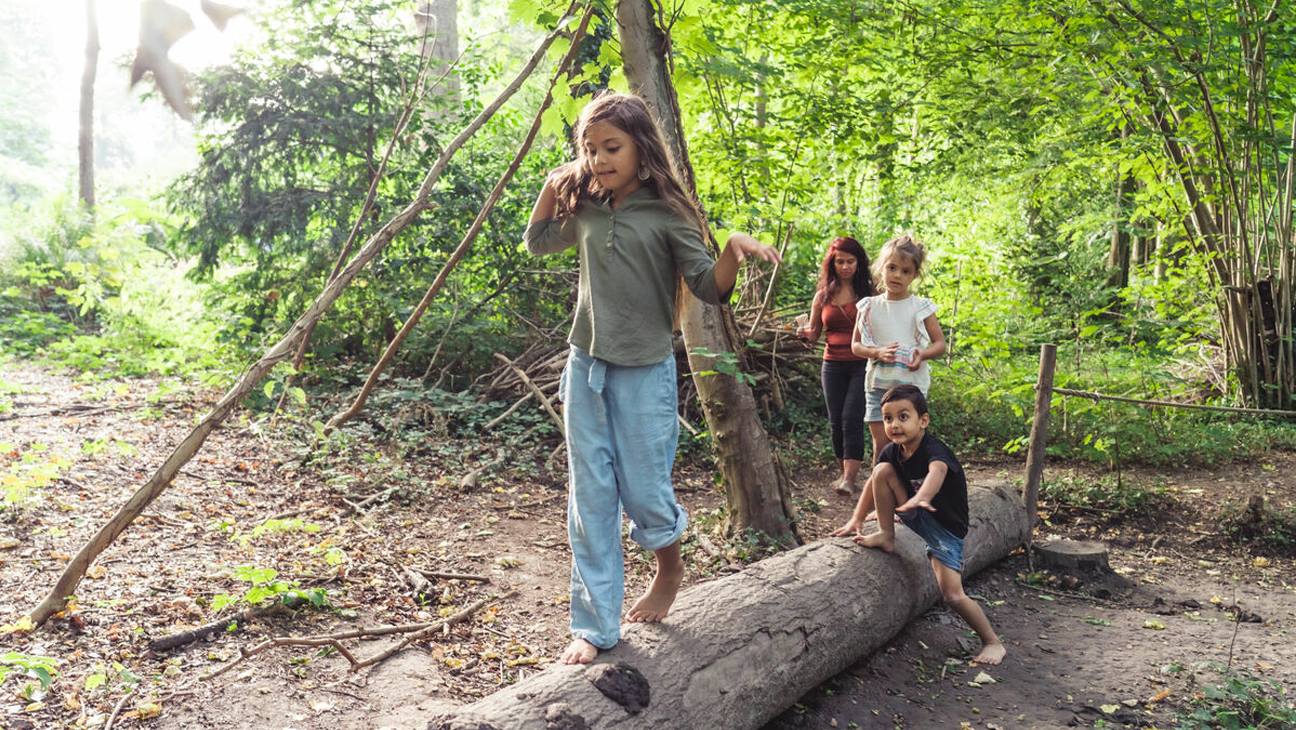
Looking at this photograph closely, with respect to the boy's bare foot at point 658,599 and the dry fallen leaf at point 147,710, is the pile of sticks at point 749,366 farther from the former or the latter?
the dry fallen leaf at point 147,710

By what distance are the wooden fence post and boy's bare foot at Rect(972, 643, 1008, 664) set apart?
154 centimetres

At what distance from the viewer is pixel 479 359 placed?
8.16 meters

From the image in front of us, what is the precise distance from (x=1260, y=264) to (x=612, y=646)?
7.86 m

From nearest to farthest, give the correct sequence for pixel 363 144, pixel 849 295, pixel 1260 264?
pixel 849 295
pixel 1260 264
pixel 363 144

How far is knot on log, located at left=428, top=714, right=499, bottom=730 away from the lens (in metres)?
2.34

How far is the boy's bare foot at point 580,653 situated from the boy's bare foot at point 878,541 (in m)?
1.70

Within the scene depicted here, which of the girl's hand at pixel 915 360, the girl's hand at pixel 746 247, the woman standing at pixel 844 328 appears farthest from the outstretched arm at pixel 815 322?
the girl's hand at pixel 746 247

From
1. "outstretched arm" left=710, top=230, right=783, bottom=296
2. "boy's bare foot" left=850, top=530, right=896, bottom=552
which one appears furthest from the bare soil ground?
"outstretched arm" left=710, top=230, right=783, bottom=296

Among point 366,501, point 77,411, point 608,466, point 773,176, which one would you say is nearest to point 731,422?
point 608,466

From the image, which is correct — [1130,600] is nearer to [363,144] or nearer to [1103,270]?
[363,144]

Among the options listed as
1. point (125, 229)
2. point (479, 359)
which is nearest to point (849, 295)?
point (479, 359)

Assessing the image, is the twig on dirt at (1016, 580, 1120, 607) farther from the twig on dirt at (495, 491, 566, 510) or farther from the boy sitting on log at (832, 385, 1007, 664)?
the twig on dirt at (495, 491, 566, 510)

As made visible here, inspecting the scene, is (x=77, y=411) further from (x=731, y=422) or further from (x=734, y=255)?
(x=734, y=255)

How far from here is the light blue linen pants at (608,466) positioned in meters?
2.83
